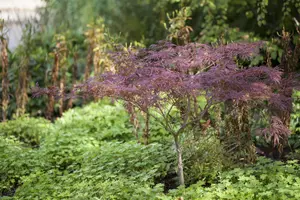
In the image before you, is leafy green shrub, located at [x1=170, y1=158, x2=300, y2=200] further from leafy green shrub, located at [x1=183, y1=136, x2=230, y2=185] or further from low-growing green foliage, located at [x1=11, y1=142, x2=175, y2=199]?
low-growing green foliage, located at [x1=11, y1=142, x2=175, y2=199]

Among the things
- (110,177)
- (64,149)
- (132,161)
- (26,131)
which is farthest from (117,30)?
(110,177)

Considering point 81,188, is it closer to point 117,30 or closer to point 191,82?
point 191,82

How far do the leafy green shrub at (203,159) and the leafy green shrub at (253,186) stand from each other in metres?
0.18

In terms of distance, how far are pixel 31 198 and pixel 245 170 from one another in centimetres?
211

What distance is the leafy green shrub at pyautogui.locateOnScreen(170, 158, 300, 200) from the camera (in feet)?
12.2

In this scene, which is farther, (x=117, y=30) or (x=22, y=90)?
(x=117, y=30)

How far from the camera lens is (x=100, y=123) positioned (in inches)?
277

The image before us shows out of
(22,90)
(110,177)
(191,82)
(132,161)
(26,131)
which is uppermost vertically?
(191,82)

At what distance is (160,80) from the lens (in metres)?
3.72

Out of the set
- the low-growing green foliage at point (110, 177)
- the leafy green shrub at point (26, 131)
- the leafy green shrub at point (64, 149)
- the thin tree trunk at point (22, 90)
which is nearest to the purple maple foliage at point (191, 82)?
the low-growing green foliage at point (110, 177)

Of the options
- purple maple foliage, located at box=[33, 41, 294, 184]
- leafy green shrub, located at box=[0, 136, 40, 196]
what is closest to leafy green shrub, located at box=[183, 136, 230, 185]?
purple maple foliage, located at box=[33, 41, 294, 184]

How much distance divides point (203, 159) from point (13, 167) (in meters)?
2.31

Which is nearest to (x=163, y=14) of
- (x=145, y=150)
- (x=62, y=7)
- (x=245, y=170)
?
(x=62, y=7)

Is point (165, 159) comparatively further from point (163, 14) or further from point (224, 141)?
point (163, 14)
